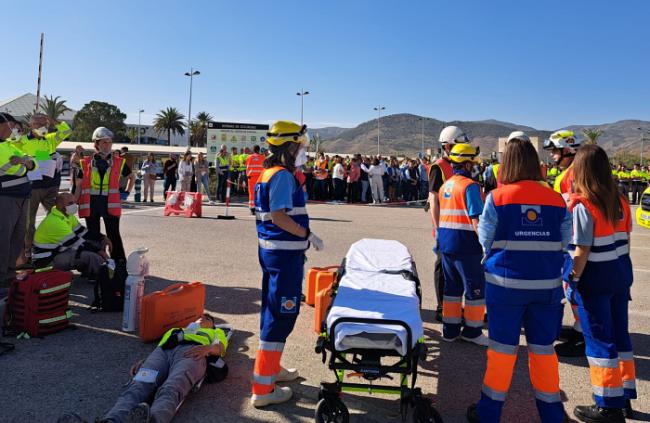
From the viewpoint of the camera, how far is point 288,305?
3.71 m

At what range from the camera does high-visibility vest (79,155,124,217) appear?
729 centimetres

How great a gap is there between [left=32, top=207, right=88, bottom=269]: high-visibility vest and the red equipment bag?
1.45 metres

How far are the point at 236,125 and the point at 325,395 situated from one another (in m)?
21.8

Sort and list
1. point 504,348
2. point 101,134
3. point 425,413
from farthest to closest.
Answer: point 101,134, point 504,348, point 425,413

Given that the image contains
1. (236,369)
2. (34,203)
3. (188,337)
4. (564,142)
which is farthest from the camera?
(34,203)

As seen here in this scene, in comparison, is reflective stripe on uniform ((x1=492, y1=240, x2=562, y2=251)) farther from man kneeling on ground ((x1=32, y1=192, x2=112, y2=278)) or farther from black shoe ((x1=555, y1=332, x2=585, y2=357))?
man kneeling on ground ((x1=32, y1=192, x2=112, y2=278))

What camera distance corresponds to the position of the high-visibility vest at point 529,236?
3256 mm

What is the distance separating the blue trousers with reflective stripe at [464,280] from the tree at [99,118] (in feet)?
306

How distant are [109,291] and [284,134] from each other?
3325mm

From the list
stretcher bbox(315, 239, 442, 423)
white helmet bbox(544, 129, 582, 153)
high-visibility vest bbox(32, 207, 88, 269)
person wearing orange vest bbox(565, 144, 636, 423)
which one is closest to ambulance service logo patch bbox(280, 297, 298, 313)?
stretcher bbox(315, 239, 442, 423)

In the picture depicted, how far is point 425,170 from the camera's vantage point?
22891 millimetres

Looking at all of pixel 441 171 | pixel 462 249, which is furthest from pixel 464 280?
pixel 441 171

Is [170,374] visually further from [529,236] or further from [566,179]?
[566,179]

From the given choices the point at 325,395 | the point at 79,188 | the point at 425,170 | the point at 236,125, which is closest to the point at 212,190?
the point at 236,125
